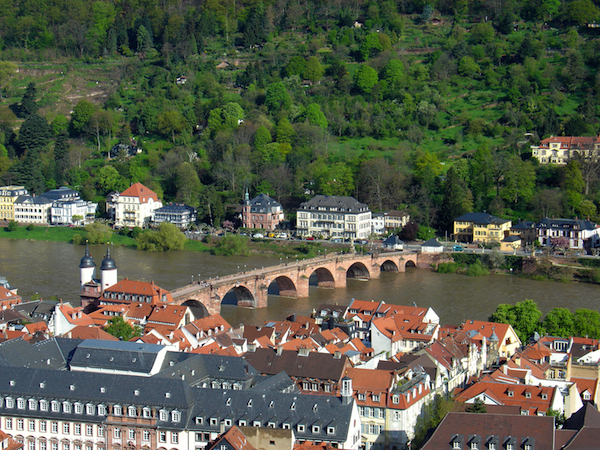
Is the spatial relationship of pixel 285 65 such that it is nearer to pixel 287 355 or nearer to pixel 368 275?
pixel 368 275

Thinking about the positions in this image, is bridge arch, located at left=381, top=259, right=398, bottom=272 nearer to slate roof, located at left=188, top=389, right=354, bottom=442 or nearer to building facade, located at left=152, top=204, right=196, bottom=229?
building facade, located at left=152, top=204, right=196, bottom=229

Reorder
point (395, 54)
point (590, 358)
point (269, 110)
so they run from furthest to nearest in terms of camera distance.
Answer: point (395, 54) → point (269, 110) → point (590, 358)

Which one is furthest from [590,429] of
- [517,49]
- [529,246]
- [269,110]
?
[517,49]

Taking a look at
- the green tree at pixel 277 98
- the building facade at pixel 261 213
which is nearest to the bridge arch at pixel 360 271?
the building facade at pixel 261 213

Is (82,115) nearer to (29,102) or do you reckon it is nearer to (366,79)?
(29,102)

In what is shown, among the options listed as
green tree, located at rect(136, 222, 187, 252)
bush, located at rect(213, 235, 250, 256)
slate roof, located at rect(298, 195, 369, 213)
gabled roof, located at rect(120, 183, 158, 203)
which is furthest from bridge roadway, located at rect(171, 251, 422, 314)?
gabled roof, located at rect(120, 183, 158, 203)

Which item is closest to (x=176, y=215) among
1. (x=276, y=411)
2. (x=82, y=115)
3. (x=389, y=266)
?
(x=389, y=266)

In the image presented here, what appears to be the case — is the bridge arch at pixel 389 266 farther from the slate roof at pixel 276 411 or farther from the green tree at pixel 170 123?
the slate roof at pixel 276 411
